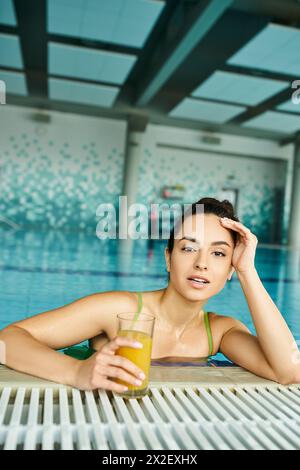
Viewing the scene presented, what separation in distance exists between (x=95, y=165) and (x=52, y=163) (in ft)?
5.28

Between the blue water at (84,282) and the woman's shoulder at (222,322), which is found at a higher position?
the woman's shoulder at (222,322)

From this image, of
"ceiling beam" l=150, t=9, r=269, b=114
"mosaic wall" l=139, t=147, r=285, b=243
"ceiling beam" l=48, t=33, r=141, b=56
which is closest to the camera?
"ceiling beam" l=150, t=9, r=269, b=114

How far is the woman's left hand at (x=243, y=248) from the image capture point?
4.70ft

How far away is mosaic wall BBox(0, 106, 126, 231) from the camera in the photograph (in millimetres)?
16781

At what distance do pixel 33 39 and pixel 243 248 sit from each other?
9540mm

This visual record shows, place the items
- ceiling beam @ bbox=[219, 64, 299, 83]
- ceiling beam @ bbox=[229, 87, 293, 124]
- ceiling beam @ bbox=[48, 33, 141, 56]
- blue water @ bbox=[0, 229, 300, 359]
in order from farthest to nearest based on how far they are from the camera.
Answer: ceiling beam @ bbox=[229, 87, 293, 124], ceiling beam @ bbox=[219, 64, 299, 83], ceiling beam @ bbox=[48, 33, 141, 56], blue water @ bbox=[0, 229, 300, 359]

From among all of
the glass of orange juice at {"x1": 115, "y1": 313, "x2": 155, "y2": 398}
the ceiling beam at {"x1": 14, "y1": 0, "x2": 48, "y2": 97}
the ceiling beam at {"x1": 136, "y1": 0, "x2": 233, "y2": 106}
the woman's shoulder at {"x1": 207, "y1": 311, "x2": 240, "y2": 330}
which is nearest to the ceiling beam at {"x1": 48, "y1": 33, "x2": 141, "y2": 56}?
the ceiling beam at {"x1": 14, "y1": 0, "x2": 48, "y2": 97}

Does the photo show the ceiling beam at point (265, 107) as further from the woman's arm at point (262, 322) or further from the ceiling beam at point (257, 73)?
the woman's arm at point (262, 322)

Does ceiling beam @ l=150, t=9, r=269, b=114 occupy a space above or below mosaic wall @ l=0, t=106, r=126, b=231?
above

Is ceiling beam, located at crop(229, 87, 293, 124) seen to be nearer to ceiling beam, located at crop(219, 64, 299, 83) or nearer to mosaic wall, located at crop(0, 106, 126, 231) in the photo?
ceiling beam, located at crop(219, 64, 299, 83)

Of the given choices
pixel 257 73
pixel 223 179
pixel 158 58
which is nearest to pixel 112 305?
pixel 158 58

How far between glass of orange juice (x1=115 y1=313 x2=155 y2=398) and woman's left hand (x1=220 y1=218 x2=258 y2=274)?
442mm

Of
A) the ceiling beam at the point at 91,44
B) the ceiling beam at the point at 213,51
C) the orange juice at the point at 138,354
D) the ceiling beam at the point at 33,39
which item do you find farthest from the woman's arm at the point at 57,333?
the ceiling beam at the point at 91,44

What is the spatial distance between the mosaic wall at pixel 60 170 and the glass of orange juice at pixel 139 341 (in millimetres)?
16572
